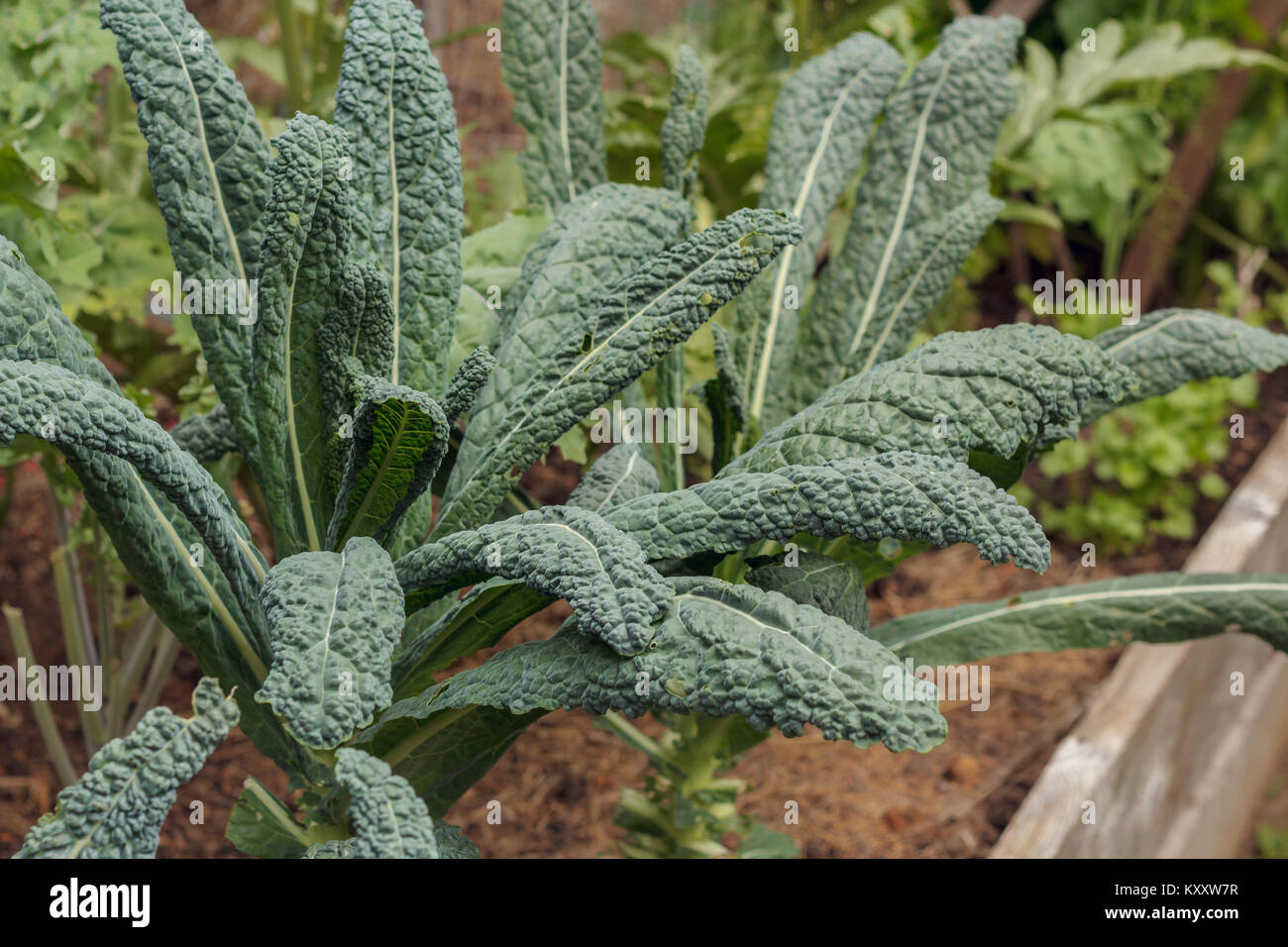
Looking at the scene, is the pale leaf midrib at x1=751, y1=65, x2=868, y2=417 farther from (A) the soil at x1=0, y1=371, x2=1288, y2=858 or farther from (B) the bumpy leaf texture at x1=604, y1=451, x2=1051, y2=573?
(A) the soil at x1=0, y1=371, x2=1288, y2=858

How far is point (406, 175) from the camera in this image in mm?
1104

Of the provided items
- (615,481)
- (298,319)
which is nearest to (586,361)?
(615,481)

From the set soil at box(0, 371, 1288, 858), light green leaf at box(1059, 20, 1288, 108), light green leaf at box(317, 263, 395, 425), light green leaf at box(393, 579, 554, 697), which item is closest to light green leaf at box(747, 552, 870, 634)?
light green leaf at box(393, 579, 554, 697)

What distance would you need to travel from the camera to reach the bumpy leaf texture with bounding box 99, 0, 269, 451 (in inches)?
38.5

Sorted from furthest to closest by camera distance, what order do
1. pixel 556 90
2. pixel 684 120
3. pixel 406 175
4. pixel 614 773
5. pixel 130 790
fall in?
1. pixel 614 773
2. pixel 556 90
3. pixel 684 120
4. pixel 406 175
5. pixel 130 790

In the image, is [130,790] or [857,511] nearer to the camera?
[130,790]

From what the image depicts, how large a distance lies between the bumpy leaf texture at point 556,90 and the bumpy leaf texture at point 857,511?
1.99 ft

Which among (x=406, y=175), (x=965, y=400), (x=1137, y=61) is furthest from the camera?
(x=1137, y=61)

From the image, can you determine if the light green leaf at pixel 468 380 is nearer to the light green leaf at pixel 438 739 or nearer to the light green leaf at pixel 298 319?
the light green leaf at pixel 298 319

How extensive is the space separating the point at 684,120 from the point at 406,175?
0.33 meters

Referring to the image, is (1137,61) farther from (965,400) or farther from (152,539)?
(152,539)

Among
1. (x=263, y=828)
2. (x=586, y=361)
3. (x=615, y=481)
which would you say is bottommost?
(x=263, y=828)

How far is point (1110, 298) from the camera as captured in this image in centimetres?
291
